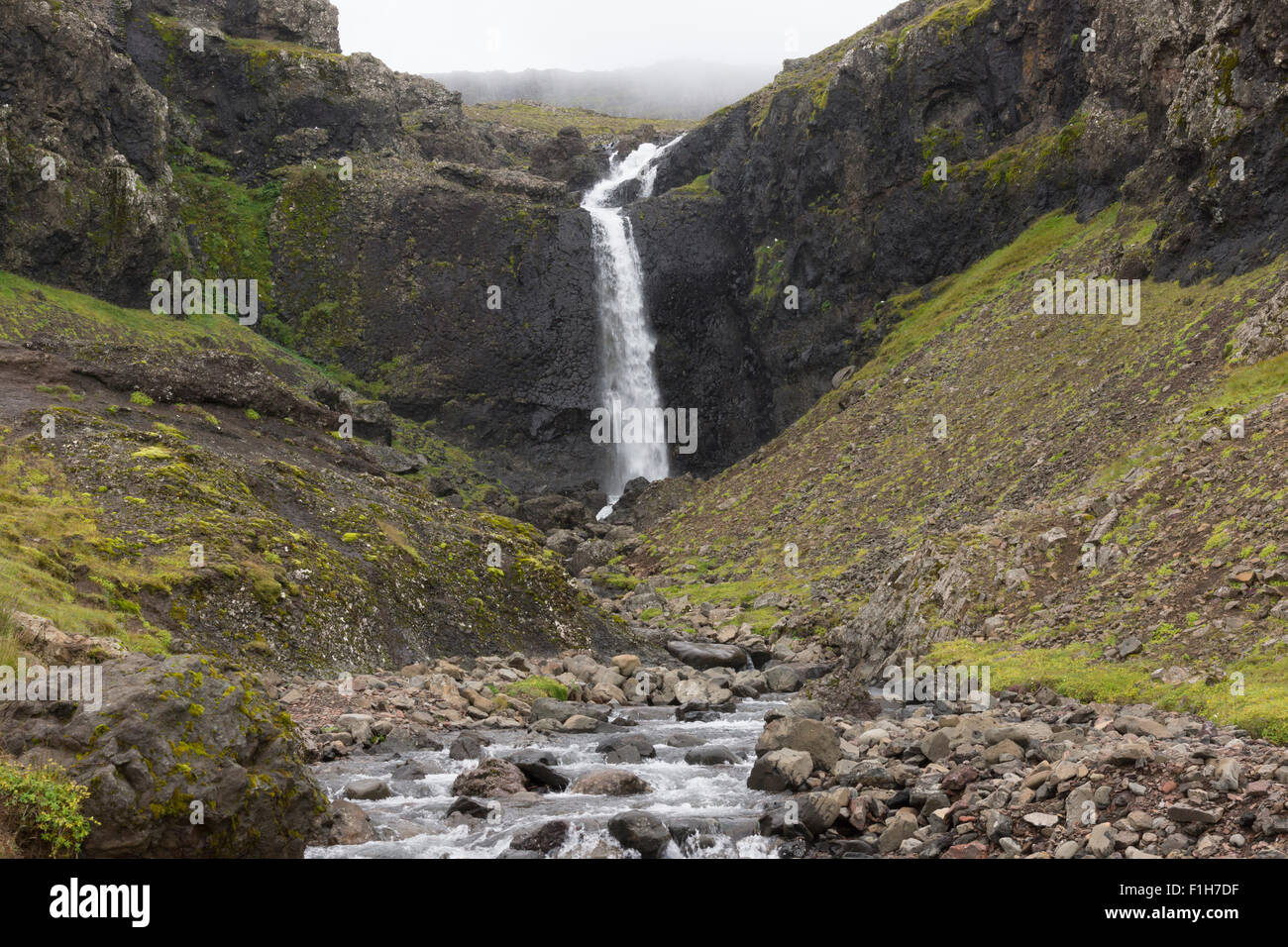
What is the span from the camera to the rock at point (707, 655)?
3747 centimetres

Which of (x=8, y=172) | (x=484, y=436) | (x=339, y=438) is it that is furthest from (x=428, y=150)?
(x=339, y=438)

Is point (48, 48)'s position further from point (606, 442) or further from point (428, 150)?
point (606, 442)

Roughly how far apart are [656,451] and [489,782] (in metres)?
64.7

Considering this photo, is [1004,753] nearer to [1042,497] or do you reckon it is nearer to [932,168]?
[1042,497]

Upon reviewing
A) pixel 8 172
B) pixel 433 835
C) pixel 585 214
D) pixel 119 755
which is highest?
pixel 585 214

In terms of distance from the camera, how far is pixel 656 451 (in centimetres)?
8181

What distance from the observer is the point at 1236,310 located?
3856cm

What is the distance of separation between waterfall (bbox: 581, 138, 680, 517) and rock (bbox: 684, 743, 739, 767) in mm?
57552

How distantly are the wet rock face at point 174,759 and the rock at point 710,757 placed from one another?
9.76 meters

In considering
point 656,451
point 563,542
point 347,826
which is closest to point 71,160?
point 563,542

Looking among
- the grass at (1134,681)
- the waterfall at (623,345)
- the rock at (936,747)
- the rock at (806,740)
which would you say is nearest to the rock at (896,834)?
the rock at (936,747)

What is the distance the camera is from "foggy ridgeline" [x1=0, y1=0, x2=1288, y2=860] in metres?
14.5

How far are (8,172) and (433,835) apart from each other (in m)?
66.1

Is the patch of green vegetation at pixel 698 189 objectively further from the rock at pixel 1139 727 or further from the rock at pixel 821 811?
the rock at pixel 821 811
